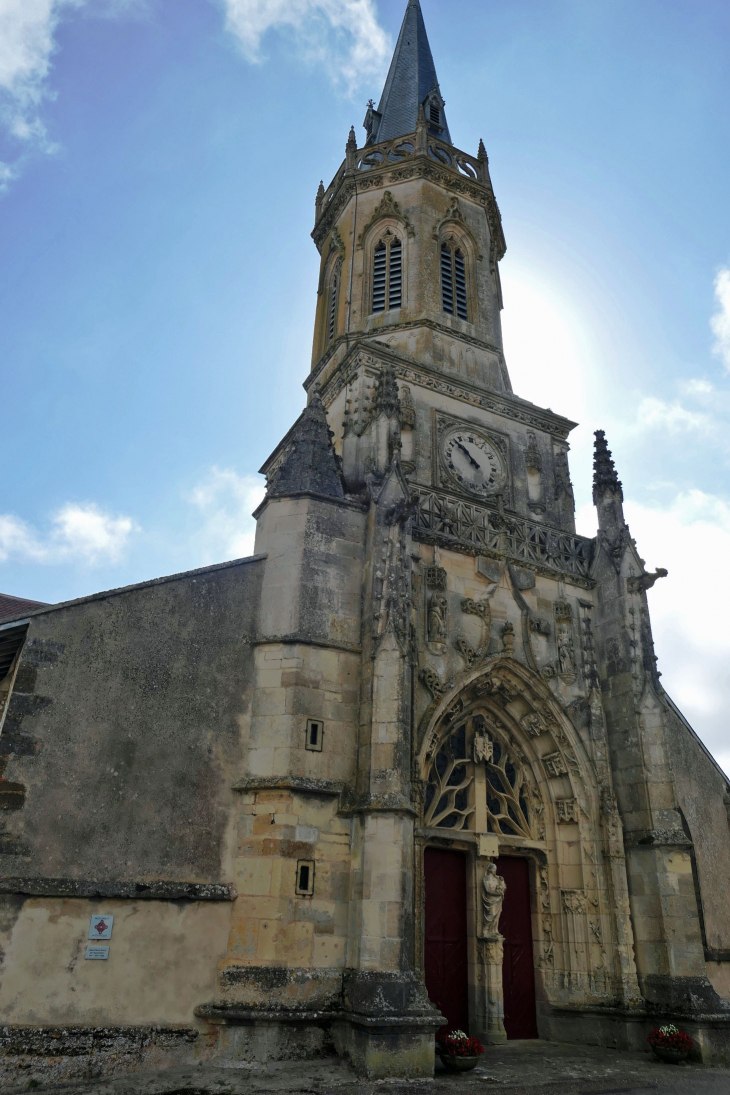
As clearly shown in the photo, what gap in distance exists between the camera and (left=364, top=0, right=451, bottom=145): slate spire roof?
69.2 ft

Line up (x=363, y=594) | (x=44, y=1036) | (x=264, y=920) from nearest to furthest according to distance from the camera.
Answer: (x=44, y=1036) → (x=264, y=920) → (x=363, y=594)

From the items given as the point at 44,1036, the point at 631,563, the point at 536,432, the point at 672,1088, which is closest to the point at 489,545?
the point at 631,563

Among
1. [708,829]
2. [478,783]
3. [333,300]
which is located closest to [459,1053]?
[478,783]

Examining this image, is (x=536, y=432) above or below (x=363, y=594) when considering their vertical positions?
above

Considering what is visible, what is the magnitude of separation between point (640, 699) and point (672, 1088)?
18.2 feet

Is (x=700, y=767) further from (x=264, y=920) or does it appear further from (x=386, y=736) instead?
(x=264, y=920)

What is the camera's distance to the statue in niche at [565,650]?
1331 cm

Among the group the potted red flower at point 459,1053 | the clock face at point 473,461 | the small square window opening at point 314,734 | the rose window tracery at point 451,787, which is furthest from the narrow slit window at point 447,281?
the potted red flower at point 459,1053

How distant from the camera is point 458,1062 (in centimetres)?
923

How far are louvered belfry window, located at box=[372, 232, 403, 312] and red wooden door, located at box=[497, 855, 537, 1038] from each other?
38.0ft

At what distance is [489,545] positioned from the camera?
13594 mm

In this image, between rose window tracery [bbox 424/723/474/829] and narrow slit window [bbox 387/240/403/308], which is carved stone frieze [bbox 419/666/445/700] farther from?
narrow slit window [bbox 387/240/403/308]

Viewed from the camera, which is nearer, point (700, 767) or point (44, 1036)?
point (44, 1036)

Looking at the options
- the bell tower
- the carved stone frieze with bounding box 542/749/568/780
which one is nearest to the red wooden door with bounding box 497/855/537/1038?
the carved stone frieze with bounding box 542/749/568/780
